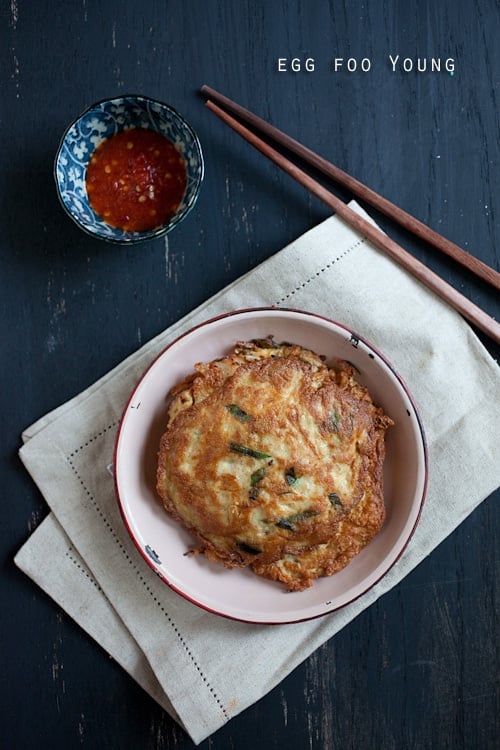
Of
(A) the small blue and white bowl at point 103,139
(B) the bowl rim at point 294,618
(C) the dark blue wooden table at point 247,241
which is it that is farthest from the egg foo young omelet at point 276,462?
(A) the small blue and white bowl at point 103,139

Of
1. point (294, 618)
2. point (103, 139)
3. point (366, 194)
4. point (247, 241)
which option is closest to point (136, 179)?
point (103, 139)

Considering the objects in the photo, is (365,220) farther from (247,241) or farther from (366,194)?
(247,241)

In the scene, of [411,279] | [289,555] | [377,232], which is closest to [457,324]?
[411,279]

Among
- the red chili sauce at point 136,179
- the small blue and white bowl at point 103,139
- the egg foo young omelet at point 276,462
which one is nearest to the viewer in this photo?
the egg foo young omelet at point 276,462

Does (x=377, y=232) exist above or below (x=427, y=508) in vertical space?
above

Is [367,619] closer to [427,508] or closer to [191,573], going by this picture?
[427,508]

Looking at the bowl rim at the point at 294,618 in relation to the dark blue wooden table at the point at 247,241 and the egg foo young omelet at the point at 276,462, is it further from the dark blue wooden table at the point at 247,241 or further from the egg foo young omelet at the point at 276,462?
the dark blue wooden table at the point at 247,241

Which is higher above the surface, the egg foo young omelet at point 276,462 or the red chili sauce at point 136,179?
the red chili sauce at point 136,179
